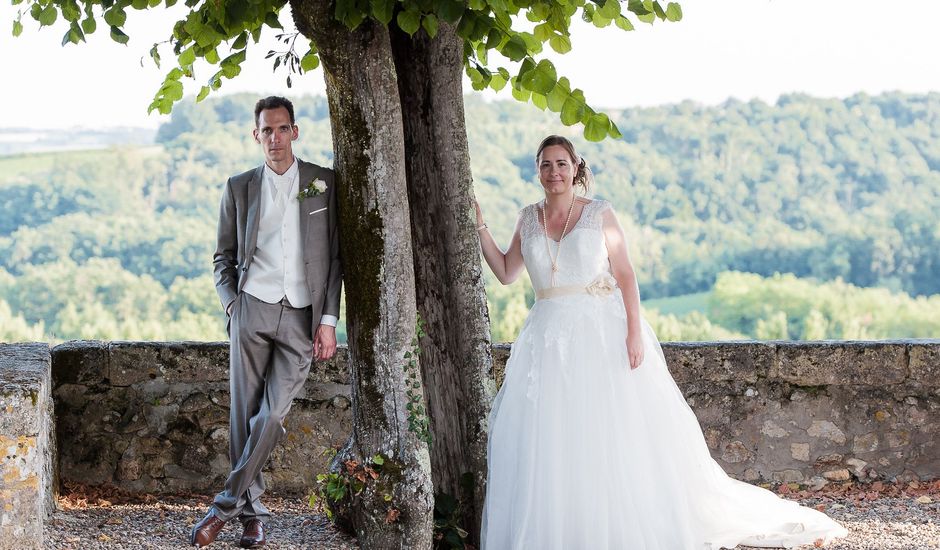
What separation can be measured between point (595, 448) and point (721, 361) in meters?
1.70

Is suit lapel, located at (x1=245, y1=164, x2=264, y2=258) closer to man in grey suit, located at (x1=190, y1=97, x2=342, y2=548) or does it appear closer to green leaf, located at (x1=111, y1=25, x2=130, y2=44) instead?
man in grey suit, located at (x1=190, y1=97, x2=342, y2=548)

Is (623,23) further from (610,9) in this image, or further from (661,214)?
(661,214)

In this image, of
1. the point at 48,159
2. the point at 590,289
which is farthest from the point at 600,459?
the point at 48,159

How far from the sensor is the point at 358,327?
4.18 meters

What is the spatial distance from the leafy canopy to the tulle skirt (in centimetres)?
107

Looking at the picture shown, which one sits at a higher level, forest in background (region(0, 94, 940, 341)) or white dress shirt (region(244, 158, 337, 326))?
forest in background (region(0, 94, 940, 341))

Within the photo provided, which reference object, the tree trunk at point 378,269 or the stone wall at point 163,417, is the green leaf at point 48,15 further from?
Answer: the stone wall at point 163,417

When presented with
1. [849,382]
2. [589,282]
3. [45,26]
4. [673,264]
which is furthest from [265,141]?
[673,264]

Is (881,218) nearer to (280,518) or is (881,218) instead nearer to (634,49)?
(634,49)

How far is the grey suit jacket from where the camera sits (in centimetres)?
425

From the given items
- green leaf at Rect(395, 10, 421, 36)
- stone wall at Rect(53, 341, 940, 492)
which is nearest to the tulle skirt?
stone wall at Rect(53, 341, 940, 492)

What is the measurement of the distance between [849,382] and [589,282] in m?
2.14

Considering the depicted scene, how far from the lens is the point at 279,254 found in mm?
4273

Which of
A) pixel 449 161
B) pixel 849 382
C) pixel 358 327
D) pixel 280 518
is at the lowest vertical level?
pixel 280 518
